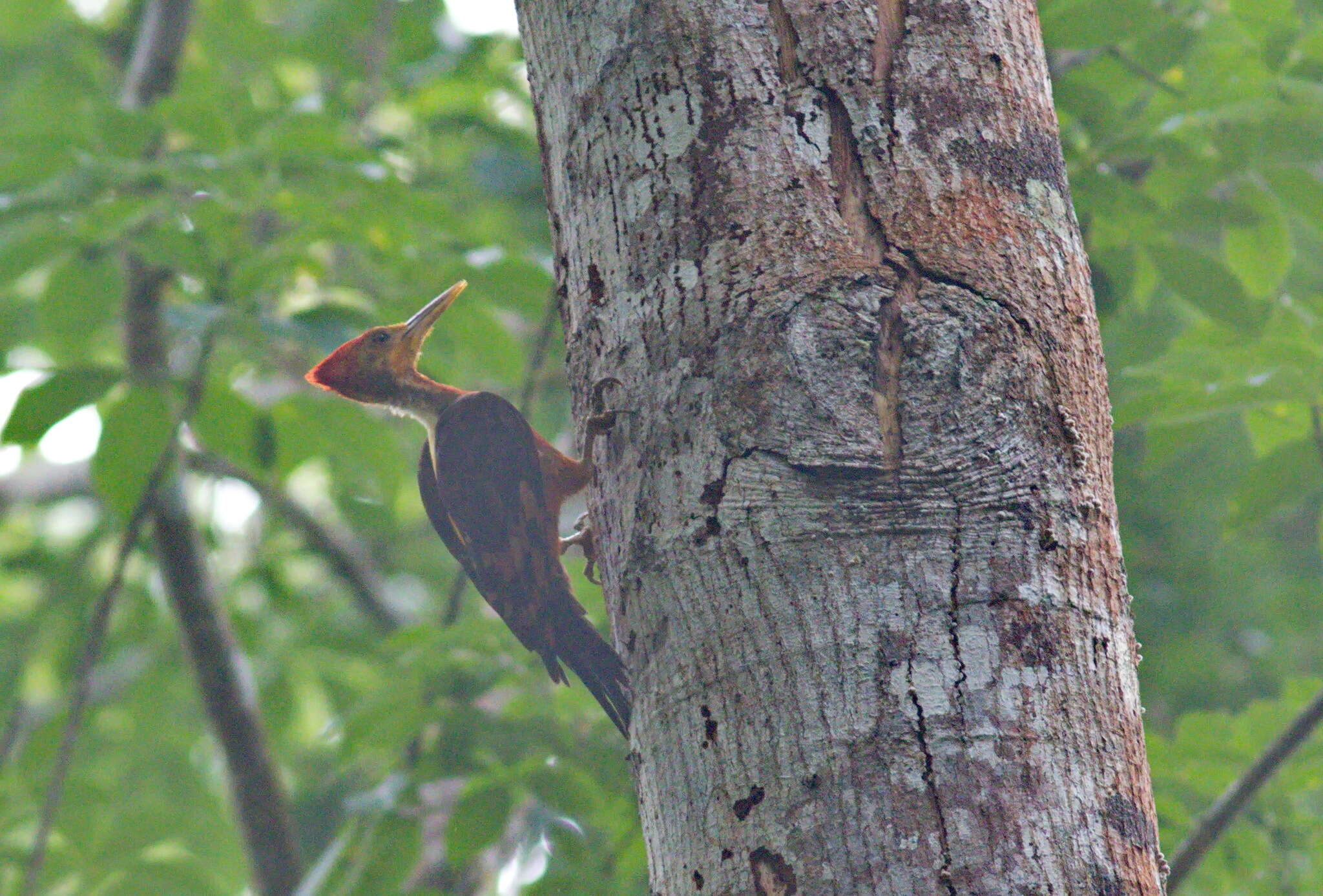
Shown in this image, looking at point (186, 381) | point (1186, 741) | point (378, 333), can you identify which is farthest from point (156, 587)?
point (1186, 741)

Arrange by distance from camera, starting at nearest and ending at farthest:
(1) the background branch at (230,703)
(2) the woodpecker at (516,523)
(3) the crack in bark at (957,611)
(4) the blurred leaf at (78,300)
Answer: (3) the crack in bark at (957,611), (2) the woodpecker at (516,523), (4) the blurred leaf at (78,300), (1) the background branch at (230,703)

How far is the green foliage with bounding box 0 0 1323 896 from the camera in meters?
2.79

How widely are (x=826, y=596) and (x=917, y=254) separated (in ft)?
1.49

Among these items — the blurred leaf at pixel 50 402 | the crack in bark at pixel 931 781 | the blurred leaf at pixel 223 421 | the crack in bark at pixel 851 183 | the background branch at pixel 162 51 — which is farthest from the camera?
the background branch at pixel 162 51

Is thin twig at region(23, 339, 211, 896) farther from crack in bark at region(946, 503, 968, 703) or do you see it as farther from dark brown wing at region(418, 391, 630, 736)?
crack in bark at region(946, 503, 968, 703)

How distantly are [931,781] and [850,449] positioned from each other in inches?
14.9

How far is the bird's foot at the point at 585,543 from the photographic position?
256 cm

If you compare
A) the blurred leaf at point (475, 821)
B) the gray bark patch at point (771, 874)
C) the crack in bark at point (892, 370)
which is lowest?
the gray bark patch at point (771, 874)

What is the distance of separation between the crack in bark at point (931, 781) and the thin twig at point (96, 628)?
2.55 meters

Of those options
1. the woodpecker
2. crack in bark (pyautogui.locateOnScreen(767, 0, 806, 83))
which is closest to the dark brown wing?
the woodpecker

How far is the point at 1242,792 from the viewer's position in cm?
268

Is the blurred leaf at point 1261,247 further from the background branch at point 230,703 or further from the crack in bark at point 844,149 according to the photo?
the background branch at point 230,703

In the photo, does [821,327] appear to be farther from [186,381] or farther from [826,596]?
[186,381]

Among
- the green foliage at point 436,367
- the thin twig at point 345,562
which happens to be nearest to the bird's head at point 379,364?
the green foliage at point 436,367
